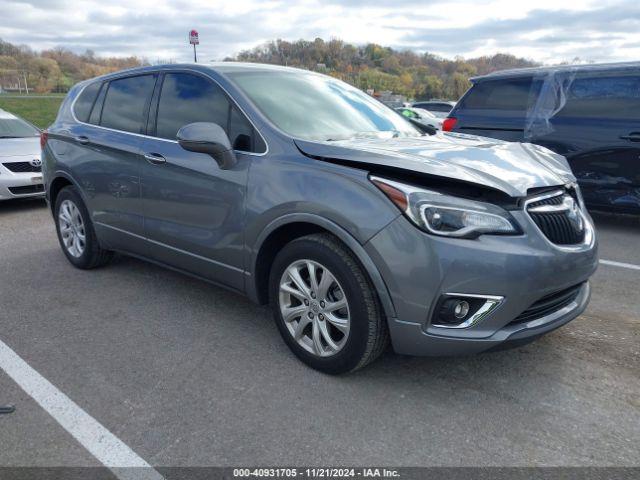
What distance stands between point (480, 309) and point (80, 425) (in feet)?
6.53

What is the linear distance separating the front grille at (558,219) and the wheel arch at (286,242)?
2.72 ft

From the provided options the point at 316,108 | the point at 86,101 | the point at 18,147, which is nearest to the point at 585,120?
the point at 316,108

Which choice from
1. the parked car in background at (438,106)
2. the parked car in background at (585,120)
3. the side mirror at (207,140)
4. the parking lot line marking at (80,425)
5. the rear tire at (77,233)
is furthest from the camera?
the parked car in background at (438,106)

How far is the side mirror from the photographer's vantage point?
3.09 metres

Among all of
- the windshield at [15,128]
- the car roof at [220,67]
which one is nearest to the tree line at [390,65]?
the windshield at [15,128]

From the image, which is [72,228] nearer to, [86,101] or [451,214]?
[86,101]

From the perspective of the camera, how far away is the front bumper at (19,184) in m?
7.02

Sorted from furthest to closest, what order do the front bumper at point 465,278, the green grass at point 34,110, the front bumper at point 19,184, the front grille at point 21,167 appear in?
1. the green grass at point 34,110
2. the front grille at point 21,167
3. the front bumper at point 19,184
4. the front bumper at point 465,278

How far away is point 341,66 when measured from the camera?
217 feet

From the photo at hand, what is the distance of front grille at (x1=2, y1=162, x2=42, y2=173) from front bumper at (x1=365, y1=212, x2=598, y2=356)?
641cm

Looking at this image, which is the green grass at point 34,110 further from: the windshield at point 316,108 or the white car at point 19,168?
the windshield at point 316,108

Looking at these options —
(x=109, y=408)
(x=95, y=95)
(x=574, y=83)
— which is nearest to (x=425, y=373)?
(x=109, y=408)

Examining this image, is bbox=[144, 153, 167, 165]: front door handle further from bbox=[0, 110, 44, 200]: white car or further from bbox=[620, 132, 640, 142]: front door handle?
bbox=[620, 132, 640, 142]: front door handle

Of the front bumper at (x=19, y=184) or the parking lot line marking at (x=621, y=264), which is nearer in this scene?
the parking lot line marking at (x=621, y=264)
